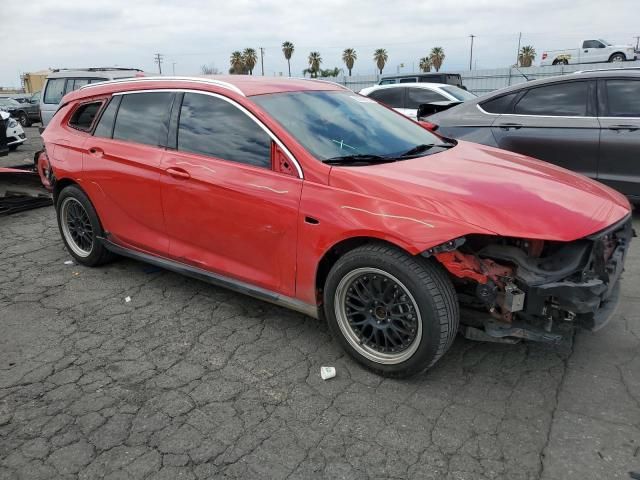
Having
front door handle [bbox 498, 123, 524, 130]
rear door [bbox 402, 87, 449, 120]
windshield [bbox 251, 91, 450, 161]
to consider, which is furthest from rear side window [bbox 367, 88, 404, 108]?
windshield [bbox 251, 91, 450, 161]

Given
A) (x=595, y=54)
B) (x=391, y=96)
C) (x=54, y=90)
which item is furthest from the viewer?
(x=595, y=54)

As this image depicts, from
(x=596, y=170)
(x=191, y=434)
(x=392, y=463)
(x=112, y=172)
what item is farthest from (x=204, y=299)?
(x=596, y=170)

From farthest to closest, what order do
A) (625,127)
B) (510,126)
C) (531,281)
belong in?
(510,126)
(625,127)
(531,281)

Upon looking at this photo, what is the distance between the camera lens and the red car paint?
2.78m

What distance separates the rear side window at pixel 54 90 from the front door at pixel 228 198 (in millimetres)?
10222

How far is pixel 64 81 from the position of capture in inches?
488

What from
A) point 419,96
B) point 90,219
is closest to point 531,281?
point 90,219

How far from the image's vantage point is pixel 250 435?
8.71 ft

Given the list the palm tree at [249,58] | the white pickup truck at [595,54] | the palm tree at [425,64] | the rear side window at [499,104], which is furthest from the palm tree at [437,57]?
the rear side window at [499,104]

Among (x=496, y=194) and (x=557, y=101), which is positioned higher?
(x=557, y=101)

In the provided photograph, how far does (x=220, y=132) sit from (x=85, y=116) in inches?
73.1

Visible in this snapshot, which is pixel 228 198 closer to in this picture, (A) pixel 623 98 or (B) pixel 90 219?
(B) pixel 90 219

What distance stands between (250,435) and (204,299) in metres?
1.78

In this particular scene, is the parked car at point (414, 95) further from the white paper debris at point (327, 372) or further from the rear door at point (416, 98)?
the white paper debris at point (327, 372)
